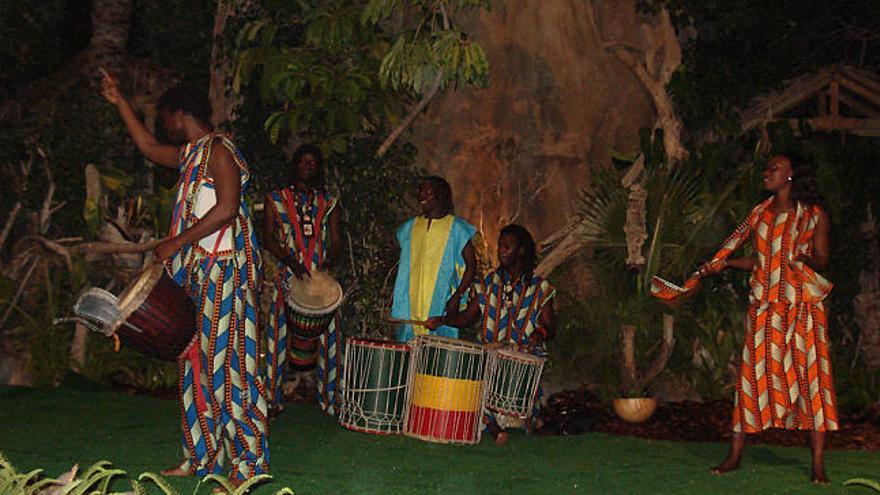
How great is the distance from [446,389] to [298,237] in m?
1.37

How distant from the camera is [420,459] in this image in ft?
22.1

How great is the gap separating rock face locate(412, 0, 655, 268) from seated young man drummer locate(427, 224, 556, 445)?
79.7 inches

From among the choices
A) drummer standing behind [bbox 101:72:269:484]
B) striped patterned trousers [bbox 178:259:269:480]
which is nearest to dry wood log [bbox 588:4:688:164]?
drummer standing behind [bbox 101:72:269:484]

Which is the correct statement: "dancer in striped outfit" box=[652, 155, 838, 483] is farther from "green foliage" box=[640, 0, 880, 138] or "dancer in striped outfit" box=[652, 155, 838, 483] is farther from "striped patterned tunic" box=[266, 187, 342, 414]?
"green foliage" box=[640, 0, 880, 138]

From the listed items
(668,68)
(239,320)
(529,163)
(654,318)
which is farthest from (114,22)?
(239,320)

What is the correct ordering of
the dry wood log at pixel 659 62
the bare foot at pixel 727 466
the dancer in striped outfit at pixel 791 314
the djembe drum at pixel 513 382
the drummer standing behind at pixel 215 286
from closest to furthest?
1. the drummer standing behind at pixel 215 286
2. the dancer in striped outfit at pixel 791 314
3. the bare foot at pixel 727 466
4. the djembe drum at pixel 513 382
5. the dry wood log at pixel 659 62

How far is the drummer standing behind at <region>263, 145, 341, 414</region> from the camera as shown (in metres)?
7.72

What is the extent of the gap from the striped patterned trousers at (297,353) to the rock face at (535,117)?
2.07 metres

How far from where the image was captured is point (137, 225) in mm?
10648

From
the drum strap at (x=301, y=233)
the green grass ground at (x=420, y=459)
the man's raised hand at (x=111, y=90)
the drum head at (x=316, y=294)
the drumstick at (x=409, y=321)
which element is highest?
the man's raised hand at (x=111, y=90)

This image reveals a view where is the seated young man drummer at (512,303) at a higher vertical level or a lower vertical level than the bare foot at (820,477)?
higher

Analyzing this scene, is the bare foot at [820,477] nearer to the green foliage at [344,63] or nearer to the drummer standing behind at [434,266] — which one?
the drummer standing behind at [434,266]

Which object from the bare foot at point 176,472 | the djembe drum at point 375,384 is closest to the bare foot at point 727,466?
the djembe drum at point 375,384

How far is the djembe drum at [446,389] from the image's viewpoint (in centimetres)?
714
